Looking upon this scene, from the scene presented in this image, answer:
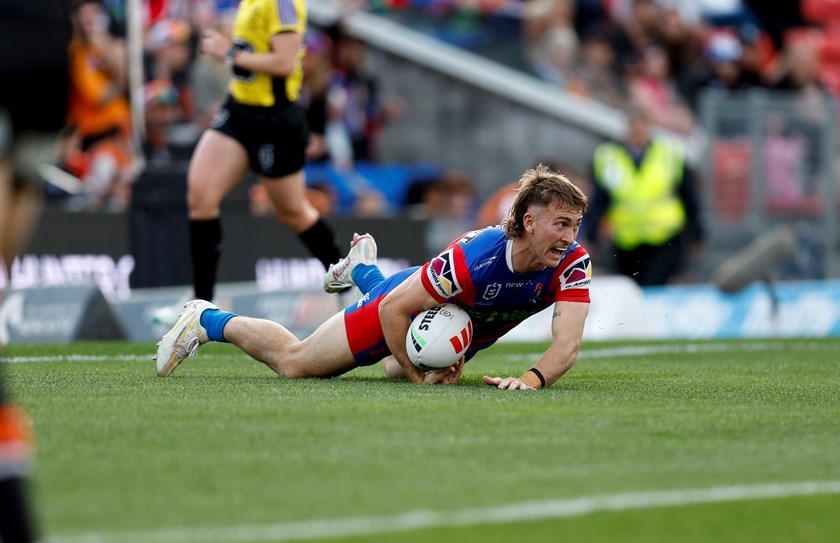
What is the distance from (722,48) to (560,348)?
15020 millimetres

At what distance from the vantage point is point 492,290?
7723 mm

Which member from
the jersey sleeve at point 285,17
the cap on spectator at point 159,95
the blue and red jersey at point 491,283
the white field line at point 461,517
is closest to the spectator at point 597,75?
the cap on spectator at point 159,95

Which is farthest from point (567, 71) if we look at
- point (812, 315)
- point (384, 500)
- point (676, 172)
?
point (384, 500)

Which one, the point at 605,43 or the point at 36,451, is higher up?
the point at 605,43

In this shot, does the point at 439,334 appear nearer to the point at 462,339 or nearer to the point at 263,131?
the point at 462,339

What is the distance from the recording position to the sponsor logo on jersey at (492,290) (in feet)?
25.2

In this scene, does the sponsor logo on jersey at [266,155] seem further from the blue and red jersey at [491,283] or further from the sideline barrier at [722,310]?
the sideline barrier at [722,310]

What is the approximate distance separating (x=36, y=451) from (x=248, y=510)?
1.26m

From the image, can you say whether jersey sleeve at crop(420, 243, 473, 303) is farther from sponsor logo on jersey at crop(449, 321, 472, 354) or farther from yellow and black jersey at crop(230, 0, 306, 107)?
yellow and black jersey at crop(230, 0, 306, 107)

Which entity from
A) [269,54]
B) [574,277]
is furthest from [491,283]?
[269,54]

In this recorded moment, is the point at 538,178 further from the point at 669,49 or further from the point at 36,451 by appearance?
the point at 669,49

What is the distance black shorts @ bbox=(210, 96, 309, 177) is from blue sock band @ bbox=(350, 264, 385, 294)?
5.89 feet

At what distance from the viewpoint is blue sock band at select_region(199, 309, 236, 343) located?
8.46 metres

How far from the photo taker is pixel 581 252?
7.85 m
